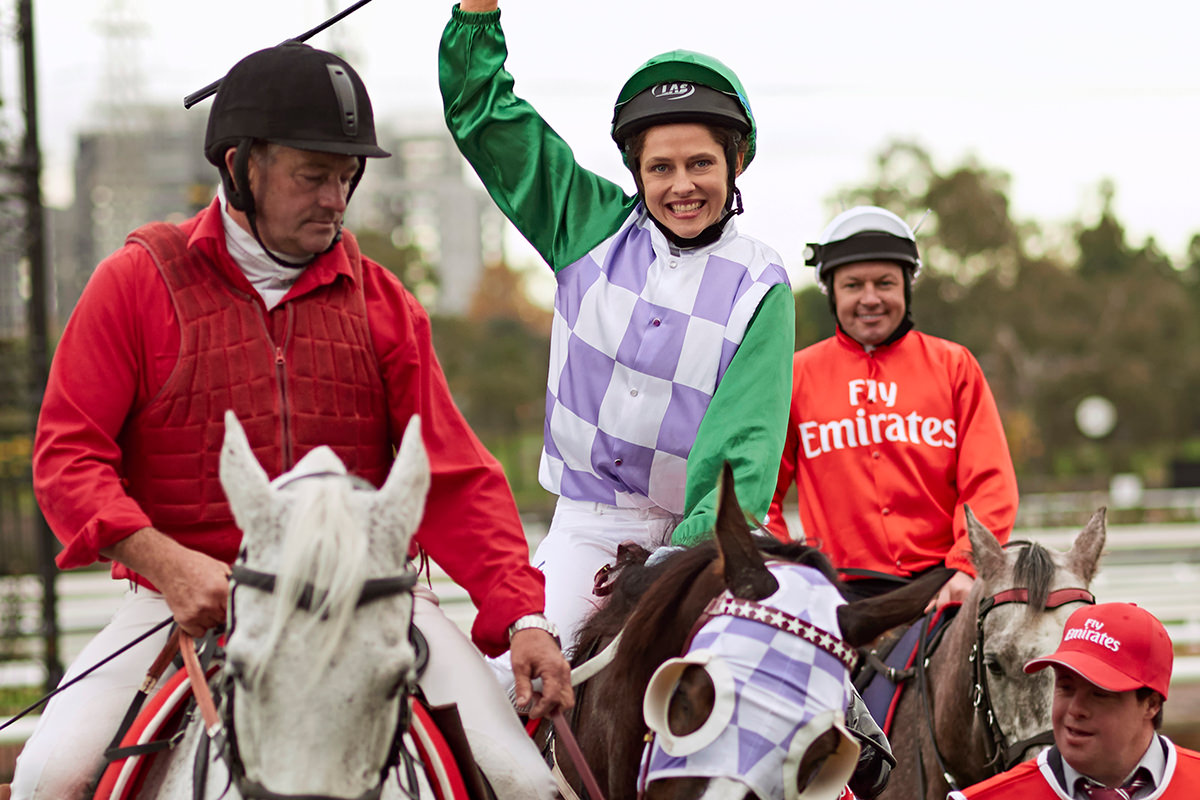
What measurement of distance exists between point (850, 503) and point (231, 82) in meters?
3.16

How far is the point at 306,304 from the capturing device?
2740 mm

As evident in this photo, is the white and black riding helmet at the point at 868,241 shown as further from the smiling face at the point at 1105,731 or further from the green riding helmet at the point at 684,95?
the smiling face at the point at 1105,731

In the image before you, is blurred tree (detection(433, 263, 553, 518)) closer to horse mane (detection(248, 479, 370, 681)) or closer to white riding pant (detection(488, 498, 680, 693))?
white riding pant (detection(488, 498, 680, 693))

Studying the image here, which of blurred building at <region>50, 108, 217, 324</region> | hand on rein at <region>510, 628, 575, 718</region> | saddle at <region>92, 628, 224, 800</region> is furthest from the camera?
blurred building at <region>50, 108, 217, 324</region>

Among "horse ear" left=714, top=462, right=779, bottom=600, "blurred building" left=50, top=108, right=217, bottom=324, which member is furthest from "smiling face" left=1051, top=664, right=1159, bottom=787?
"blurred building" left=50, top=108, right=217, bottom=324

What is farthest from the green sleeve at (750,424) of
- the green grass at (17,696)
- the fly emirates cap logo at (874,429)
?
the green grass at (17,696)

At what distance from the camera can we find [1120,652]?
3.22 metres

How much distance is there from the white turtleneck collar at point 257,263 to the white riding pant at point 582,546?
106 centimetres

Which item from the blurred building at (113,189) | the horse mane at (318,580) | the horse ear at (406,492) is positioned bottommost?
the horse mane at (318,580)

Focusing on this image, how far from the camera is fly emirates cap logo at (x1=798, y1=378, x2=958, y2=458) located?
4965 millimetres

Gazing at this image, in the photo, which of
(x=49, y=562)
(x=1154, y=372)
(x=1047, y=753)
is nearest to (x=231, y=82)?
(x=1047, y=753)

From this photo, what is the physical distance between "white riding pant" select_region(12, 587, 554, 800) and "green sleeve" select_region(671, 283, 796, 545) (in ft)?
1.87

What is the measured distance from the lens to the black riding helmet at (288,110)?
2.50 meters

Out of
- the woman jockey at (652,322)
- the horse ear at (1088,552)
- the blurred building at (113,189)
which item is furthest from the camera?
the blurred building at (113,189)
